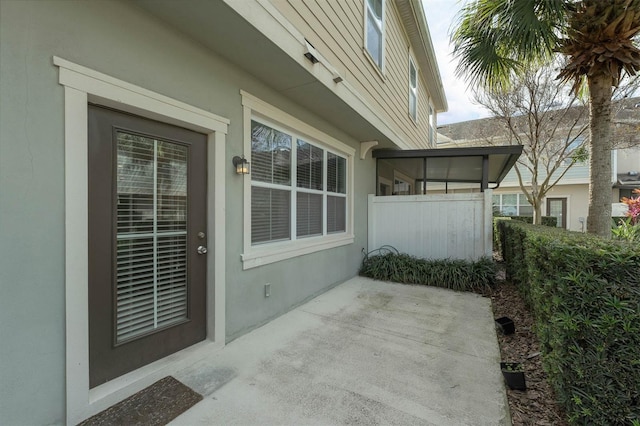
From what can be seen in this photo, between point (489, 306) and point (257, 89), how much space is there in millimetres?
4562

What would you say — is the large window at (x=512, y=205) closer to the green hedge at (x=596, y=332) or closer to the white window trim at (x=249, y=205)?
the white window trim at (x=249, y=205)

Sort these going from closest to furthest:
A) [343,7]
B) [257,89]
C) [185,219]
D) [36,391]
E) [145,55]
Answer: [36,391]
[145,55]
[185,219]
[257,89]
[343,7]

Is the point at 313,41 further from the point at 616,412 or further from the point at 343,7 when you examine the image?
the point at 616,412

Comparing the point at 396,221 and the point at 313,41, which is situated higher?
the point at 313,41

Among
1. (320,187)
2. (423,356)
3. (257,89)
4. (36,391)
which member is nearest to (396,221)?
(320,187)

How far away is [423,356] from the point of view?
2.85 m

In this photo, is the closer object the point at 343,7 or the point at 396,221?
the point at 343,7

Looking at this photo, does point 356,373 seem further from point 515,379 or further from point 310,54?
point 310,54

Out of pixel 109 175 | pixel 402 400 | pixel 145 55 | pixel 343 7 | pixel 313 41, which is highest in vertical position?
pixel 343 7

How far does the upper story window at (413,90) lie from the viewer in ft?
27.0

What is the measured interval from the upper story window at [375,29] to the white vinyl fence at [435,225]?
297 centimetres

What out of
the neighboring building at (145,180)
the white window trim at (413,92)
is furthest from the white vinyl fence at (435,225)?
the white window trim at (413,92)

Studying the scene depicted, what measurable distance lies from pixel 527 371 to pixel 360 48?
4.94 m

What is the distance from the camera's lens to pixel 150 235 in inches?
96.1
